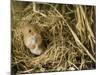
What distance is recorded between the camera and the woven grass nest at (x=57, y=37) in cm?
137

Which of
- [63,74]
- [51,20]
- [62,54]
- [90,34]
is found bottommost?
[63,74]

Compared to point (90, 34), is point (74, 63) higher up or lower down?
lower down

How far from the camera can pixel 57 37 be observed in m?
1.47

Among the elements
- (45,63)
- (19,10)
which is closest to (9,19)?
(19,10)

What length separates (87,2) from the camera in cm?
154

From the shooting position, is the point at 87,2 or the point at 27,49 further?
the point at 87,2

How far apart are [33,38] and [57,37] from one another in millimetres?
206

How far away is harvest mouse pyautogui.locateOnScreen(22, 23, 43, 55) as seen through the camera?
140 cm

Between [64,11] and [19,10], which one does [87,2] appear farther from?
[19,10]

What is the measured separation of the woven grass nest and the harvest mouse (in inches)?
1.3

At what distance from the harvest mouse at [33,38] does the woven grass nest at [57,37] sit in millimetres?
33

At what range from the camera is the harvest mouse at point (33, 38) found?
54.9 inches

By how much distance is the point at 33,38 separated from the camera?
4.62 feet

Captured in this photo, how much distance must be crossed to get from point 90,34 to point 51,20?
380mm
